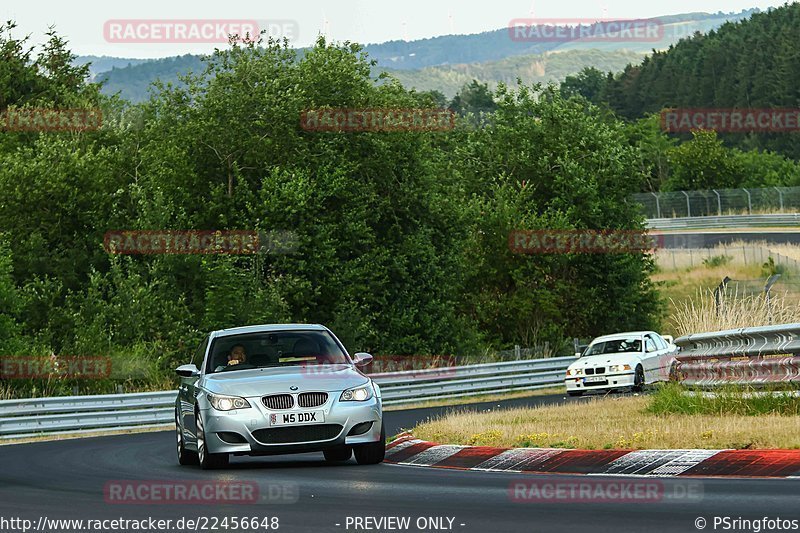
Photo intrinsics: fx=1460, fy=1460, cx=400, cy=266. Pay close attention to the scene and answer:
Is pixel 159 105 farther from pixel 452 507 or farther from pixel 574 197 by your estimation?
pixel 452 507

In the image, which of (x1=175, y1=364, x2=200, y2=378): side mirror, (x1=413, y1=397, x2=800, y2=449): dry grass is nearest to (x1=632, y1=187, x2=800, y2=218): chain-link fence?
(x1=413, y1=397, x2=800, y2=449): dry grass

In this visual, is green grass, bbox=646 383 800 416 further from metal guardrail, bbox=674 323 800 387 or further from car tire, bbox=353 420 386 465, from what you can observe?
car tire, bbox=353 420 386 465

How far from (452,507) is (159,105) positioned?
1563 inches

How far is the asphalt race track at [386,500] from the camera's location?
945 centimetres

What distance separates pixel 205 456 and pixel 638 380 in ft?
59.9

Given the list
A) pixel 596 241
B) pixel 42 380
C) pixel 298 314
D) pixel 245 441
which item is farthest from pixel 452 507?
→ pixel 596 241

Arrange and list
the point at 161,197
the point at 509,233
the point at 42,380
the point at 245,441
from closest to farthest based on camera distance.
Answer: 1. the point at 245,441
2. the point at 42,380
3. the point at 161,197
4. the point at 509,233

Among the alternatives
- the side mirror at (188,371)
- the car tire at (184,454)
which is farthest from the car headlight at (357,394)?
the car tire at (184,454)

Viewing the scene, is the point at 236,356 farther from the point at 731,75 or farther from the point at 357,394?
the point at 731,75

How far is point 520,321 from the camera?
5012cm

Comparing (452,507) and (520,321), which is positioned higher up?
(452,507)

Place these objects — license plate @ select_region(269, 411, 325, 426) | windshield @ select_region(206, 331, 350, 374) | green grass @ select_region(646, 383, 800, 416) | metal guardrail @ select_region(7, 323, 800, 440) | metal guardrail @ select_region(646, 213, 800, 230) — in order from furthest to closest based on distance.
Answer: metal guardrail @ select_region(646, 213, 800, 230), metal guardrail @ select_region(7, 323, 800, 440), green grass @ select_region(646, 383, 800, 416), windshield @ select_region(206, 331, 350, 374), license plate @ select_region(269, 411, 325, 426)

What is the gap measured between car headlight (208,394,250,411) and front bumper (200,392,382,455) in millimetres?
45

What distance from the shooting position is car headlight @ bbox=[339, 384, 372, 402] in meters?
15.2
